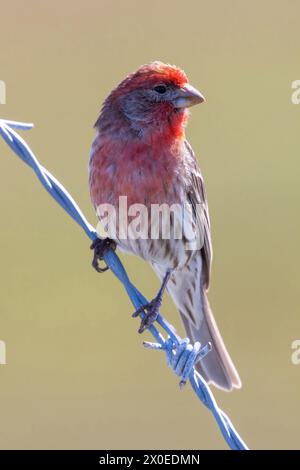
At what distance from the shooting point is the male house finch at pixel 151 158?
570cm

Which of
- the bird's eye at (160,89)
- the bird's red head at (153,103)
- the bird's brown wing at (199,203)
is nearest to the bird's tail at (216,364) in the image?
the bird's brown wing at (199,203)

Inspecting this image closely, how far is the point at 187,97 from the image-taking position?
5840mm

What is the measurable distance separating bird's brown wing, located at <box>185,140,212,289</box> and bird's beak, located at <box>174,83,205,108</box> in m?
0.31

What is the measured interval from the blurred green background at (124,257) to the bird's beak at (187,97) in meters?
2.96

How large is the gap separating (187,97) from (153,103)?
0.63 ft

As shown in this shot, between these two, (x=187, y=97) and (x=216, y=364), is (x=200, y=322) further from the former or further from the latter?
(x=187, y=97)

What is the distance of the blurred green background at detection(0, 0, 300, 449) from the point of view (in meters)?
8.71

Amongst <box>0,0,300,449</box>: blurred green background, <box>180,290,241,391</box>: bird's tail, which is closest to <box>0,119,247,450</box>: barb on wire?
<box>180,290,241,391</box>: bird's tail

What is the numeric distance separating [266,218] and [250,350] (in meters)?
1.44

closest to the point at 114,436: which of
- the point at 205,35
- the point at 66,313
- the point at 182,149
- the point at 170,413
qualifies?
the point at 170,413

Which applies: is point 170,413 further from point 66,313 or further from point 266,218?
point 266,218

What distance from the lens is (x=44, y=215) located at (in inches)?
380
